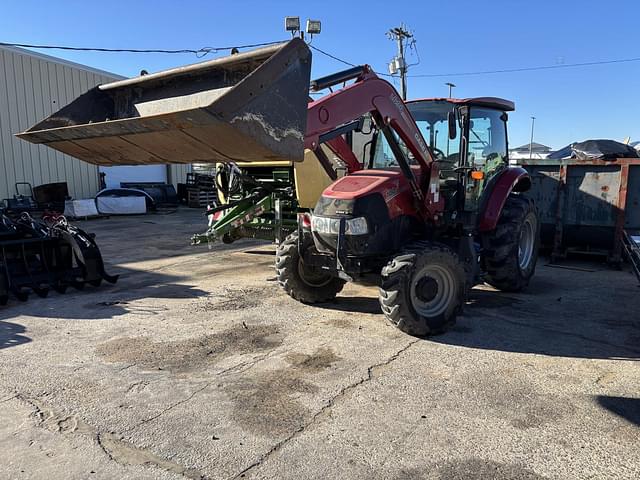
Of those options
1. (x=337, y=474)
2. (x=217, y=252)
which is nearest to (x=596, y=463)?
(x=337, y=474)

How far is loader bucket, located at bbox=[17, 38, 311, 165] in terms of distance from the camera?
3635 mm

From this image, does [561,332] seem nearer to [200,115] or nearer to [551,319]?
[551,319]

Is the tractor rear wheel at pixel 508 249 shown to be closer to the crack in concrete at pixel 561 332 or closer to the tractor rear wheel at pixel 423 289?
the crack in concrete at pixel 561 332

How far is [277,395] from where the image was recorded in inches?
158

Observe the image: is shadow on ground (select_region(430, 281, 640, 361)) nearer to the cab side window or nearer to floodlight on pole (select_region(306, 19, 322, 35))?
the cab side window

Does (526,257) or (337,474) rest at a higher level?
(526,257)

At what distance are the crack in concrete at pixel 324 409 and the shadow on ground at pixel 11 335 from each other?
11.1 feet

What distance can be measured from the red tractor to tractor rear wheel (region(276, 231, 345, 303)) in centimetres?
1

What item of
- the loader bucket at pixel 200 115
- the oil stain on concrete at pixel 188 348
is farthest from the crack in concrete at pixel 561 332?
the loader bucket at pixel 200 115

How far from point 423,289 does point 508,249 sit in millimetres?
2037

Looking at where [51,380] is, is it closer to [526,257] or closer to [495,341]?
[495,341]

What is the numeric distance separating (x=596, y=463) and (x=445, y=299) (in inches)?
99.3

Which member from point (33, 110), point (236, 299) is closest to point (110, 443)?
point (236, 299)

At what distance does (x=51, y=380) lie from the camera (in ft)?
14.1
